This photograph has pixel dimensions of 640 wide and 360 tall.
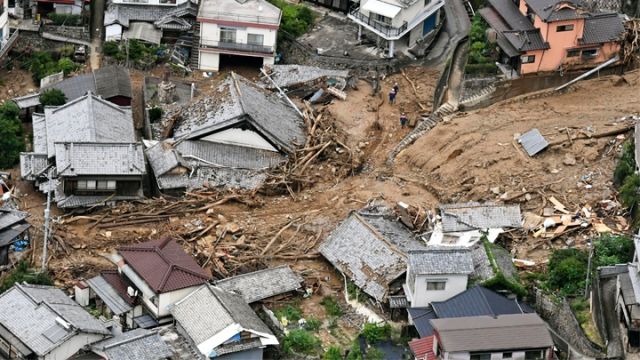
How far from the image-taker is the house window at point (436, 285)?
5003cm

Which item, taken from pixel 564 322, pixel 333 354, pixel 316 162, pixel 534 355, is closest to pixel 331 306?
pixel 333 354

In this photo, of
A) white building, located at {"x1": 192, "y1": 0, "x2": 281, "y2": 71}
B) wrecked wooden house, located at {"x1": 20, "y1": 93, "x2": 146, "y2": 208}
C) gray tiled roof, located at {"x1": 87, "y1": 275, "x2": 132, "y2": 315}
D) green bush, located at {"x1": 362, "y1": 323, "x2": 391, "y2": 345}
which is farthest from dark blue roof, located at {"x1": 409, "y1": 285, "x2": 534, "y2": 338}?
white building, located at {"x1": 192, "y1": 0, "x2": 281, "y2": 71}

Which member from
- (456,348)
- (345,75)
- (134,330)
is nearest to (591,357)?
(456,348)

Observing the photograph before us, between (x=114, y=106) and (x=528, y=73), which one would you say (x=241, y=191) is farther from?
(x=528, y=73)

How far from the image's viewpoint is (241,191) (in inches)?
2328

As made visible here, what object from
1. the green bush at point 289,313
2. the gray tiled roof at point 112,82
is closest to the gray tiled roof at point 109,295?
the green bush at point 289,313

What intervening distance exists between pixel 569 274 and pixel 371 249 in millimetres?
7541

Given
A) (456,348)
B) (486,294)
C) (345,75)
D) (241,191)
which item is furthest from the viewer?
(345,75)

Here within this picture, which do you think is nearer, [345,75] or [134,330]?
[134,330]

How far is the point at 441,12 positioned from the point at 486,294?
2631cm

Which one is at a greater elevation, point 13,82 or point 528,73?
point 528,73

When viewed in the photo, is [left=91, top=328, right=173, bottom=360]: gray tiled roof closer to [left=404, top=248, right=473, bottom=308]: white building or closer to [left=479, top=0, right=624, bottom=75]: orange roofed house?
[left=404, top=248, right=473, bottom=308]: white building

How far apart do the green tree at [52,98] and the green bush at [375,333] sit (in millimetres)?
22563

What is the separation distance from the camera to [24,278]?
5241 centimetres
